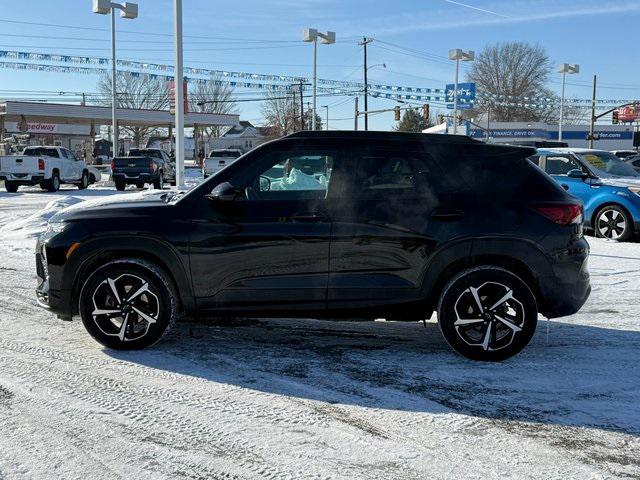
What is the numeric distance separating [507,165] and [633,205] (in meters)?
7.87

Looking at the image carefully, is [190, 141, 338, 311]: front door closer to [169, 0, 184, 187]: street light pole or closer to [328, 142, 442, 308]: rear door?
[328, 142, 442, 308]: rear door

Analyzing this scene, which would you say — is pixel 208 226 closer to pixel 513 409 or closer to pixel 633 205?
pixel 513 409

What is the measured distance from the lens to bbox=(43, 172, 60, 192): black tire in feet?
87.6

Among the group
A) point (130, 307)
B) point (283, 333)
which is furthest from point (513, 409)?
point (130, 307)

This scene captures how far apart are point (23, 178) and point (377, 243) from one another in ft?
79.9

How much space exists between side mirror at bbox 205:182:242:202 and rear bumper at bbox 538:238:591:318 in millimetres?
2464

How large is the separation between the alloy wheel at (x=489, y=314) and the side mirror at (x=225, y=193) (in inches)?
75.2

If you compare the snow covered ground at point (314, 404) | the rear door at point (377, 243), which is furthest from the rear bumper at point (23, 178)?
the rear door at point (377, 243)

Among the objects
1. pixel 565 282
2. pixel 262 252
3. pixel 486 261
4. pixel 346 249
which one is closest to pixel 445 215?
pixel 486 261

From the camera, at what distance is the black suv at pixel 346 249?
5.09 m

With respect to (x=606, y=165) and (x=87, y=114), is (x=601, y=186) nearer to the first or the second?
(x=606, y=165)

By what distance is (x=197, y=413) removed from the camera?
408 cm

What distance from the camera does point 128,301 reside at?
17.0 ft

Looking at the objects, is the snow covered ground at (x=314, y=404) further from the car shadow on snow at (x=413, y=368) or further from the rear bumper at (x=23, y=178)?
the rear bumper at (x=23, y=178)
